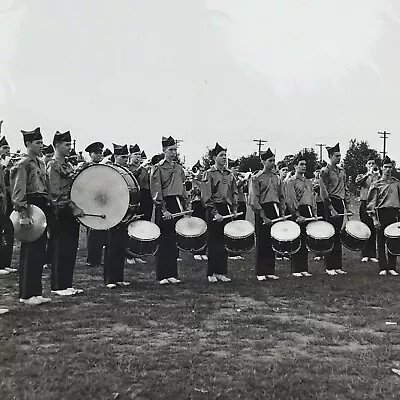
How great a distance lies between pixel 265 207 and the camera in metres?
9.23

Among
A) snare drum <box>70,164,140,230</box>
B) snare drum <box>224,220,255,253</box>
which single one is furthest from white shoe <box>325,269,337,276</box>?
snare drum <box>70,164,140,230</box>

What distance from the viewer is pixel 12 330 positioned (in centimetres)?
583

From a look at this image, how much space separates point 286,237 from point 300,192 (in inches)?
47.0

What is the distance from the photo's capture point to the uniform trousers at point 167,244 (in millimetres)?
8719

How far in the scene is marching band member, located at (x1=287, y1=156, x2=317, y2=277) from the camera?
9641 mm

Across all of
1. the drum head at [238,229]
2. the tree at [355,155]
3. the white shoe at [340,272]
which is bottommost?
the white shoe at [340,272]

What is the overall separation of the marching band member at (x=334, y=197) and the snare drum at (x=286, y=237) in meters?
1.08

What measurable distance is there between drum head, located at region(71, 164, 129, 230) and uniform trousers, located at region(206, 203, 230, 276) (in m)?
1.81

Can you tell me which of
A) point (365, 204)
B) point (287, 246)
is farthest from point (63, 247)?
point (365, 204)

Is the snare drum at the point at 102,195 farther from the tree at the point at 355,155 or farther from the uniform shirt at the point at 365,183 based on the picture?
the tree at the point at 355,155

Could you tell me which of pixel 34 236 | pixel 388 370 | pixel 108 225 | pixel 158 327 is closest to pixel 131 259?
pixel 108 225

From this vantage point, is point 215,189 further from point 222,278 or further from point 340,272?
point 340,272

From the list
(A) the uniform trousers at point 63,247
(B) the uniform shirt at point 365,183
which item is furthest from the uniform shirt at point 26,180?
(B) the uniform shirt at point 365,183

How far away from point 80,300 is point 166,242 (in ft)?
5.97
